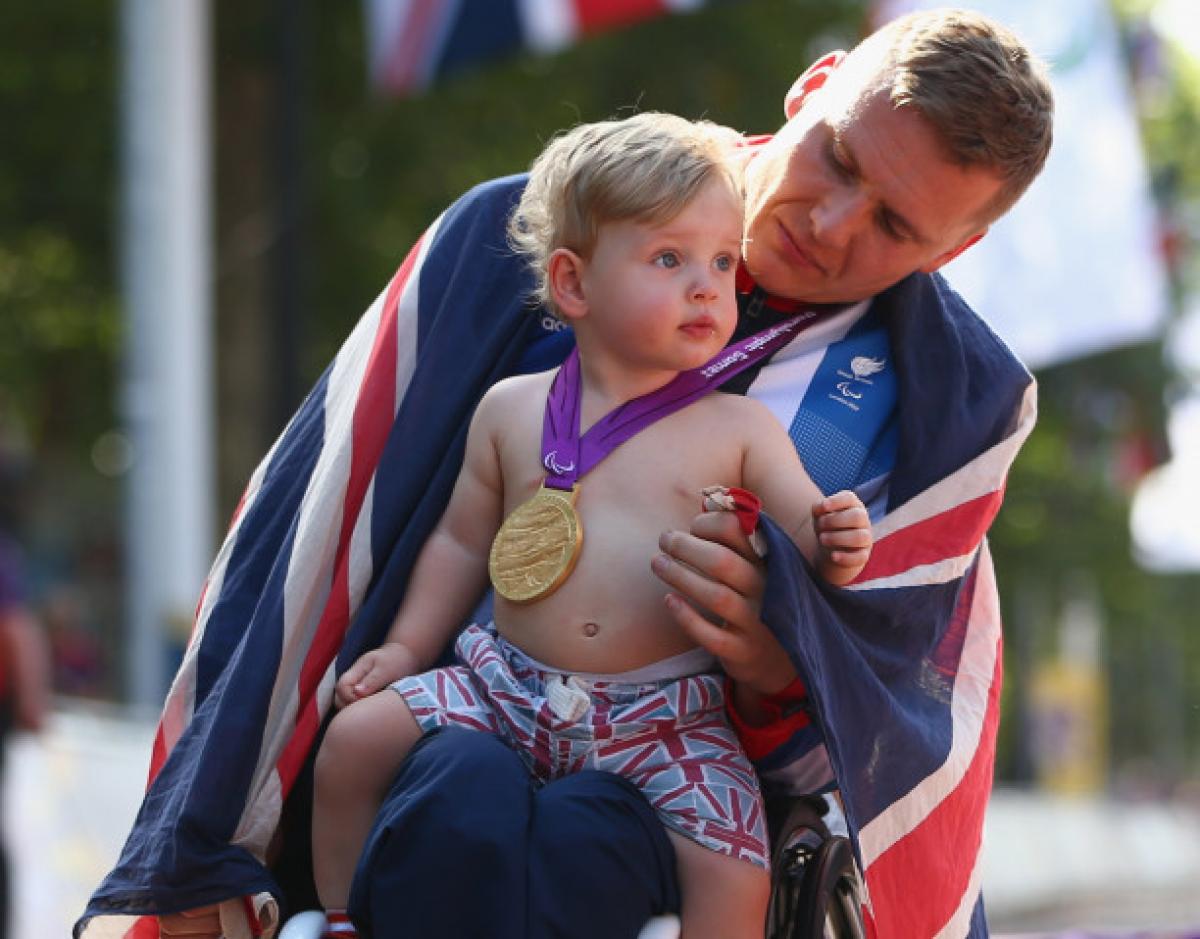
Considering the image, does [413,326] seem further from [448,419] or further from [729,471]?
[729,471]

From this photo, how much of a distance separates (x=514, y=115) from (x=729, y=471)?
15.0 metres

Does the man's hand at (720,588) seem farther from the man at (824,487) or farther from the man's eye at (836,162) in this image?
the man's eye at (836,162)

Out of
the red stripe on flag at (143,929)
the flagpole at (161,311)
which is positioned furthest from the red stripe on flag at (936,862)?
the flagpole at (161,311)

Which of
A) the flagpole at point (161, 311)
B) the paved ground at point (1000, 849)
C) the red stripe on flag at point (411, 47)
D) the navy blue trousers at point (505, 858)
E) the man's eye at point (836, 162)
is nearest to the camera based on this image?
the navy blue trousers at point (505, 858)

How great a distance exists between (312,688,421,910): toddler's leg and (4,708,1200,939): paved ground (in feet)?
8.44

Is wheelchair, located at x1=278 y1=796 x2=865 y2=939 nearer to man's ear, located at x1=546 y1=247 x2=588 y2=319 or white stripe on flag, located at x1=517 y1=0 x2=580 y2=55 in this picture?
man's ear, located at x1=546 y1=247 x2=588 y2=319

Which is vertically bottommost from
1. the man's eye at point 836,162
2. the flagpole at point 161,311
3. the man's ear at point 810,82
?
the flagpole at point 161,311

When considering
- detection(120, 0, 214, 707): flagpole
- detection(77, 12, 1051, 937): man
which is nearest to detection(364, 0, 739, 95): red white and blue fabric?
detection(120, 0, 214, 707): flagpole

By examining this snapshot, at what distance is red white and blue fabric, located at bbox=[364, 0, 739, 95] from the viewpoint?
34.0 ft

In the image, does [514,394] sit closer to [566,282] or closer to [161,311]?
[566,282]

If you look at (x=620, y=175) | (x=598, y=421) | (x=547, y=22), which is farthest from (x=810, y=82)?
(x=547, y=22)

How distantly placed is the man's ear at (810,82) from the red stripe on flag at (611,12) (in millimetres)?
6859

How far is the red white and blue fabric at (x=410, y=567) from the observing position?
2961 millimetres

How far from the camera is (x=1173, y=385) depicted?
78.7 ft
